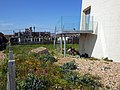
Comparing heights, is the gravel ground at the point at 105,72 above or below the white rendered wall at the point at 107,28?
below

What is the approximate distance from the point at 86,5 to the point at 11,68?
23.5 m

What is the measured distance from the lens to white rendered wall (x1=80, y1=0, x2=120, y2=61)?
60.2 feet

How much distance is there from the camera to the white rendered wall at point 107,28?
18344 mm

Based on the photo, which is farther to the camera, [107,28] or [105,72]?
[107,28]

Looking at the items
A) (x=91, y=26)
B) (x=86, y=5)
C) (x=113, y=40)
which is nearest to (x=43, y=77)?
(x=113, y=40)

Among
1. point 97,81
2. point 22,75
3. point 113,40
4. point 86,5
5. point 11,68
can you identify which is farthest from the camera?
point 86,5

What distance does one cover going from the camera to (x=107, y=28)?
19922 millimetres

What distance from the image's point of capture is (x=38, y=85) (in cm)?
815

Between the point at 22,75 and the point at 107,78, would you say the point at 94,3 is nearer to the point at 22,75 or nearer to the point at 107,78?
the point at 107,78

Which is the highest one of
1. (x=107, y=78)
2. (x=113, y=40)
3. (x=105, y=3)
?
(x=105, y=3)

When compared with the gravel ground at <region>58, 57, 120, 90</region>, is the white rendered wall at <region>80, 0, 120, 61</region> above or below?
above

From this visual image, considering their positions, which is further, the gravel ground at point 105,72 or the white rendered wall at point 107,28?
the white rendered wall at point 107,28

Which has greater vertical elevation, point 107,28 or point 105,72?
point 107,28

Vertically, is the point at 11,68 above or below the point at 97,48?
above
